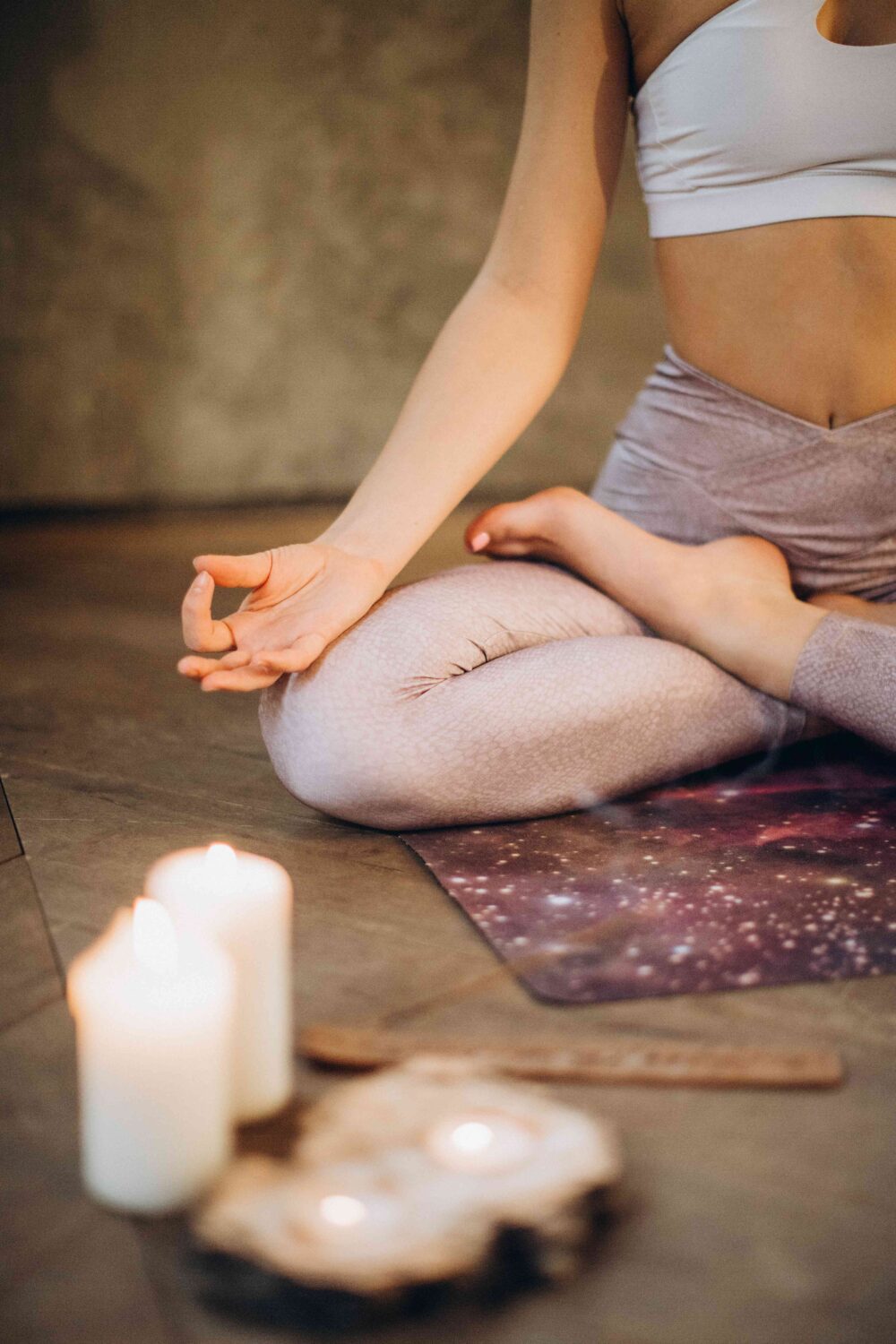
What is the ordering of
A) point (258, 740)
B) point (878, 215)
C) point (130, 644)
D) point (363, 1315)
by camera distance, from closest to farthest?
point (363, 1315) < point (878, 215) < point (258, 740) < point (130, 644)

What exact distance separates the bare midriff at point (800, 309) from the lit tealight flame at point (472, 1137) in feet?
2.93

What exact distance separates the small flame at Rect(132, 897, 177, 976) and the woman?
400 millimetres

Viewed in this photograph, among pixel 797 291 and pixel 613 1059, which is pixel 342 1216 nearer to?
pixel 613 1059

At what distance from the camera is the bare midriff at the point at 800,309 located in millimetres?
1211

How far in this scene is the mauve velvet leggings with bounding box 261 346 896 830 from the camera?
1087 millimetres

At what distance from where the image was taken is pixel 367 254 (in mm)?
4270

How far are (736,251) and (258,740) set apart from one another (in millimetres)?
777

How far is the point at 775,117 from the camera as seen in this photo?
1173mm

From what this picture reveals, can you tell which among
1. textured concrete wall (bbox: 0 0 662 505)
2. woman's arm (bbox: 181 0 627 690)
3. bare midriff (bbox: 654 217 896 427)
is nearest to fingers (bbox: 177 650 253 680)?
woman's arm (bbox: 181 0 627 690)

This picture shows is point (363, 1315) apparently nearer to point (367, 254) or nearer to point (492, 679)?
point (492, 679)

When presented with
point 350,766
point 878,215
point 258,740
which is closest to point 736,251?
point 878,215

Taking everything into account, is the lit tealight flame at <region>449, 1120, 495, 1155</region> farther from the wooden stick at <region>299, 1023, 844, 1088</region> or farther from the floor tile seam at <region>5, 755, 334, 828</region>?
the floor tile seam at <region>5, 755, 334, 828</region>

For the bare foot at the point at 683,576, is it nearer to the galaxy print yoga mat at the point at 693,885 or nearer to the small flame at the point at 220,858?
the galaxy print yoga mat at the point at 693,885

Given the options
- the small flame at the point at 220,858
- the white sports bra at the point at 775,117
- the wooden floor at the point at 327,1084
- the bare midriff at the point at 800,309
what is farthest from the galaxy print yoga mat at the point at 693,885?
the white sports bra at the point at 775,117
